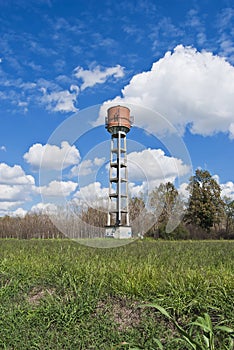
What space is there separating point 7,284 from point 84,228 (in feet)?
85.7

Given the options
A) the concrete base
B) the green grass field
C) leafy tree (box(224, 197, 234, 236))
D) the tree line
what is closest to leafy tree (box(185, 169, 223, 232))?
the tree line

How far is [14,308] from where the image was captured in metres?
4.04

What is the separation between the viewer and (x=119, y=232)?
955 inches

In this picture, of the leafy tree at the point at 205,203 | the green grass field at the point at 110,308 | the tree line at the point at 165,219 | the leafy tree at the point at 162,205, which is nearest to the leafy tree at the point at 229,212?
the tree line at the point at 165,219

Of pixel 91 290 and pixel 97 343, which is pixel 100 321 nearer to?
pixel 97 343

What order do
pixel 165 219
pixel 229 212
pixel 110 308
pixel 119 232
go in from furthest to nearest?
1. pixel 229 212
2. pixel 165 219
3. pixel 119 232
4. pixel 110 308

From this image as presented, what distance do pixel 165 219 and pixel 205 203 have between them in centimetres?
462

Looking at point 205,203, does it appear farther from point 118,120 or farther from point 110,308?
point 110,308

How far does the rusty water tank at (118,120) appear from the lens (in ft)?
84.4

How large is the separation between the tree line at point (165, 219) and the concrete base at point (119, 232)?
1.15 m

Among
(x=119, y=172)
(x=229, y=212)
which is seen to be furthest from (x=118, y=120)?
(x=229, y=212)

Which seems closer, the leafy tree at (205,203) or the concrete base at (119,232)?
the concrete base at (119,232)

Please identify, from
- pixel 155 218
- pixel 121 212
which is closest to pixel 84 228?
pixel 121 212

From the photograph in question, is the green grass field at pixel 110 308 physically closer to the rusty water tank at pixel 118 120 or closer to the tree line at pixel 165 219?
the tree line at pixel 165 219
